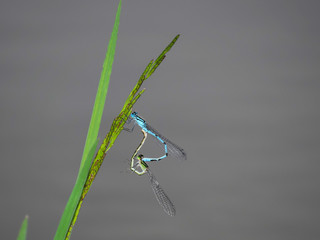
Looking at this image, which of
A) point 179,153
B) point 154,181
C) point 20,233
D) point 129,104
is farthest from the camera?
point 179,153

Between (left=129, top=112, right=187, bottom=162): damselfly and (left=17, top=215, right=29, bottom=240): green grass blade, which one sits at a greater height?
(left=129, top=112, right=187, bottom=162): damselfly

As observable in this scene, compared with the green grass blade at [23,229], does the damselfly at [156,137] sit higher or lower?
higher

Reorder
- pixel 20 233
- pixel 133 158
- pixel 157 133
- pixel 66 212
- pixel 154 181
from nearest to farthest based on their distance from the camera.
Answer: pixel 20 233, pixel 66 212, pixel 133 158, pixel 157 133, pixel 154 181

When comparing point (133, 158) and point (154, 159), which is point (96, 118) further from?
point (154, 159)

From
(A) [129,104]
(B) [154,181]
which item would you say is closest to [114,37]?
(A) [129,104]

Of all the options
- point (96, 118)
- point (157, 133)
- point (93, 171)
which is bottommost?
point (93, 171)

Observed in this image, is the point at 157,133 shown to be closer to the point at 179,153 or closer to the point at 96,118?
the point at 179,153

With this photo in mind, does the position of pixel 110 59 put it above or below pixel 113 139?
above

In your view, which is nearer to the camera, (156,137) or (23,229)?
(23,229)

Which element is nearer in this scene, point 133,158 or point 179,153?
point 133,158
